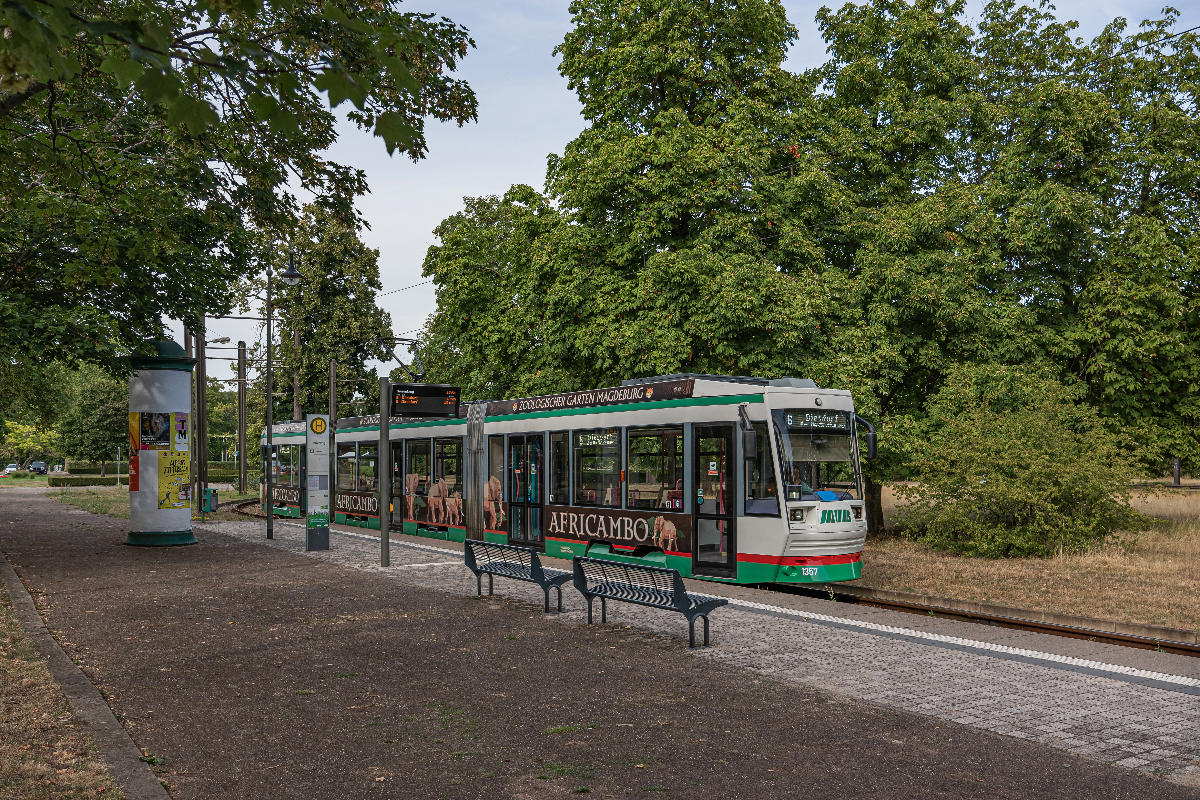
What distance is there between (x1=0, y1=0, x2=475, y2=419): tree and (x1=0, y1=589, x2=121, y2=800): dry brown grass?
3.62 m

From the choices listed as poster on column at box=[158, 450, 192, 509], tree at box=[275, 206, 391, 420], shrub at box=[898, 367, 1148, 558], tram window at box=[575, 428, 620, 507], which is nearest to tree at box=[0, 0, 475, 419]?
poster on column at box=[158, 450, 192, 509]

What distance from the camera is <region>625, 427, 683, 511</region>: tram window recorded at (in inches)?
563

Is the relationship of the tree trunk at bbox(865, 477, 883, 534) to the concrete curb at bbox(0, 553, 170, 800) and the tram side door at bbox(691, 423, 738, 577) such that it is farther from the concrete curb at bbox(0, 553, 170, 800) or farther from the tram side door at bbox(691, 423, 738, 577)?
the concrete curb at bbox(0, 553, 170, 800)

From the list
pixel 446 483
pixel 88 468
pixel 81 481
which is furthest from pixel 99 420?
pixel 446 483

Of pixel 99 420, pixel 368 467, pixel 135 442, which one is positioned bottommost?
pixel 368 467

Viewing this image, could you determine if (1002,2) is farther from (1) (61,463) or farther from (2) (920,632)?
(1) (61,463)

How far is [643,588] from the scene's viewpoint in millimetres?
10266

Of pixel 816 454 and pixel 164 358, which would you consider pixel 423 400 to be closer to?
pixel 164 358

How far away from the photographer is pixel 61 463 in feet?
349

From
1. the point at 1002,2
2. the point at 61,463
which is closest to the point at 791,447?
the point at 1002,2

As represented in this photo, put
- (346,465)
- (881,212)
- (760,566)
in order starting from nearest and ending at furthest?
1. (760,566)
2. (881,212)
3. (346,465)

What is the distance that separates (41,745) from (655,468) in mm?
9800

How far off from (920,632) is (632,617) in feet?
10.5

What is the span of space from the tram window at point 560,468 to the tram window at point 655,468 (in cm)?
170
